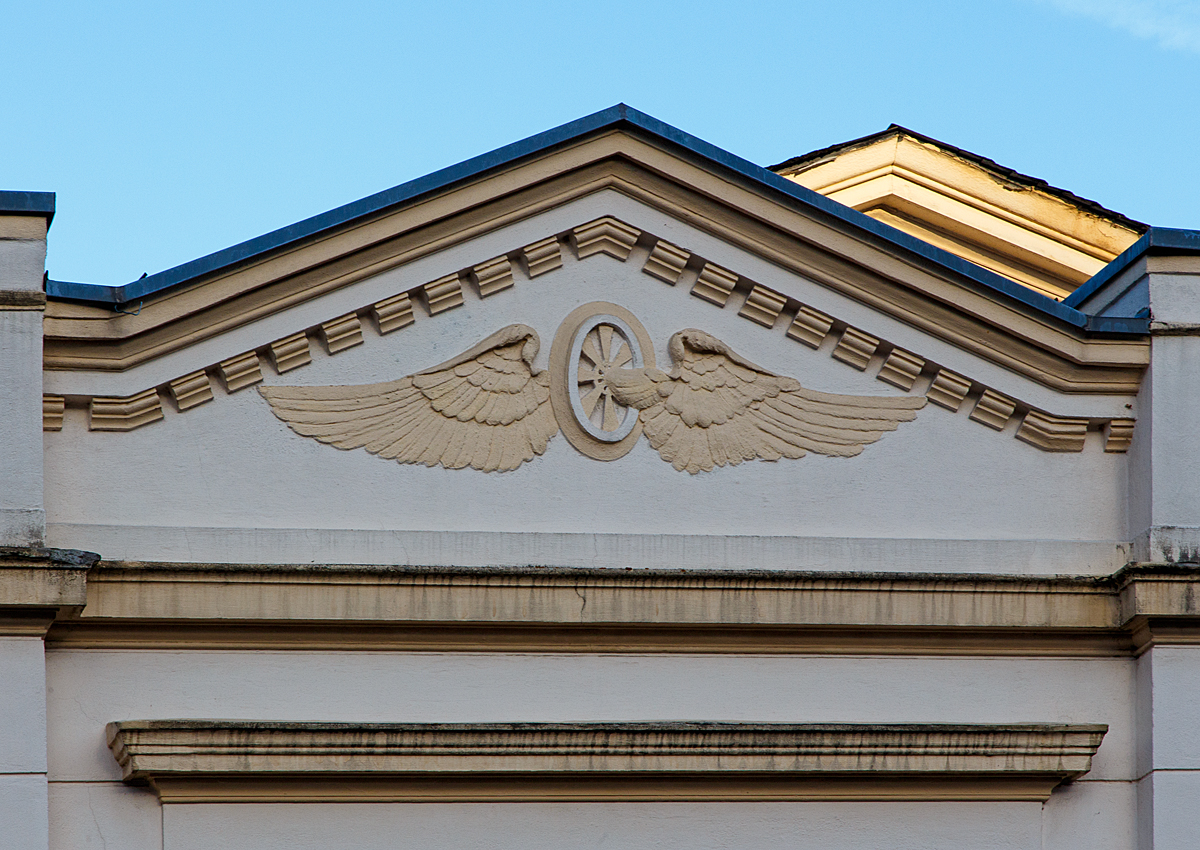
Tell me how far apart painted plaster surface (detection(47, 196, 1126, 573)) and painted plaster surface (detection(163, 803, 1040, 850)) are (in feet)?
4.31

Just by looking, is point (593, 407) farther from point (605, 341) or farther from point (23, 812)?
point (23, 812)

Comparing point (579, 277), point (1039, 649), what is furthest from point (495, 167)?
point (1039, 649)

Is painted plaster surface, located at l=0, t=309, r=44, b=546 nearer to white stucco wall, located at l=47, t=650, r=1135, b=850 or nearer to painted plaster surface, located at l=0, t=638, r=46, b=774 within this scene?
painted plaster surface, located at l=0, t=638, r=46, b=774

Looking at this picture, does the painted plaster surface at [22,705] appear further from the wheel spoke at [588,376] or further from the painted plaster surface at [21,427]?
the wheel spoke at [588,376]

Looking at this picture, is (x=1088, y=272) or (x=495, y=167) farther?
(x=1088, y=272)

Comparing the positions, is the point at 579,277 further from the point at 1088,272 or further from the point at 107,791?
the point at 1088,272

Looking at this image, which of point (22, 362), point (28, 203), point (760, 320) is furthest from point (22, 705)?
point (760, 320)

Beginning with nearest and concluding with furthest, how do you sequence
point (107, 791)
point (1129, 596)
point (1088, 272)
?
point (107, 791) → point (1129, 596) → point (1088, 272)

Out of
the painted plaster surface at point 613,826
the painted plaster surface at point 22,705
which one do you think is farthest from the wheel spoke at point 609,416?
the painted plaster surface at point 22,705

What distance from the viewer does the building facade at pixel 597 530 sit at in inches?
382

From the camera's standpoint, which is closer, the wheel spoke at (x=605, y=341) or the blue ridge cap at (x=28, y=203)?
the blue ridge cap at (x=28, y=203)

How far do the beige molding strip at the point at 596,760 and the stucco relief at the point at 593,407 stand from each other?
4.91 feet

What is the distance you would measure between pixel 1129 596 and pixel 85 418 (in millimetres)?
5657

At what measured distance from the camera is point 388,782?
9.77 m
